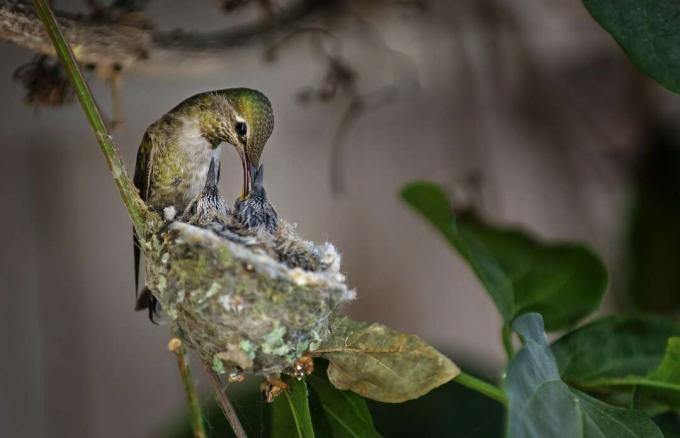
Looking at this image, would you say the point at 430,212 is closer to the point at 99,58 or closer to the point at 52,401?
the point at 99,58

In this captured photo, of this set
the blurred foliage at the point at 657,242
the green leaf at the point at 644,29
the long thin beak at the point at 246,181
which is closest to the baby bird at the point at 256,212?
the long thin beak at the point at 246,181

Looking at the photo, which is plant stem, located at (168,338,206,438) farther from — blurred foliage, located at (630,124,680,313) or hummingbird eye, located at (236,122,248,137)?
blurred foliage, located at (630,124,680,313)

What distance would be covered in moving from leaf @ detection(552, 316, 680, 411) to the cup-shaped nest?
1.26 feet

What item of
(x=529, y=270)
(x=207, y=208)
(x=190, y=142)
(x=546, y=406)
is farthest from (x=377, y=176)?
(x=546, y=406)

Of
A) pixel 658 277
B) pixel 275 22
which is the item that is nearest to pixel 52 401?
pixel 275 22

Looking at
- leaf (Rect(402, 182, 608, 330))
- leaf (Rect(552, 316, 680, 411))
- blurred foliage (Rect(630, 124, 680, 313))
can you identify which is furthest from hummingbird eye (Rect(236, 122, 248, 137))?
blurred foliage (Rect(630, 124, 680, 313))

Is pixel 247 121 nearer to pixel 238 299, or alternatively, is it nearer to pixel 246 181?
pixel 246 181

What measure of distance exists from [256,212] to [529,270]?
0.48 m

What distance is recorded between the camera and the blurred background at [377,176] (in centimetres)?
212

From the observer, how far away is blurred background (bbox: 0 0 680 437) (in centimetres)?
212

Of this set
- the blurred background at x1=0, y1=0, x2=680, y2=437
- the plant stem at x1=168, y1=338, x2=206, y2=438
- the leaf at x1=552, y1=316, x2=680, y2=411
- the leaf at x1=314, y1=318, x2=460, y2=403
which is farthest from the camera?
the blurred background at x1=0, y1=0, x2=680, y2=437

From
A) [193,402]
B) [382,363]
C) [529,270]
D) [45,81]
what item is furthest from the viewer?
[529,270]

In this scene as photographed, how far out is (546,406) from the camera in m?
0.85

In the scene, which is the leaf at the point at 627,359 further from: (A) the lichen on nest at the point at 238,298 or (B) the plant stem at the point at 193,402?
(B) the plant stem at the point at 193,402
